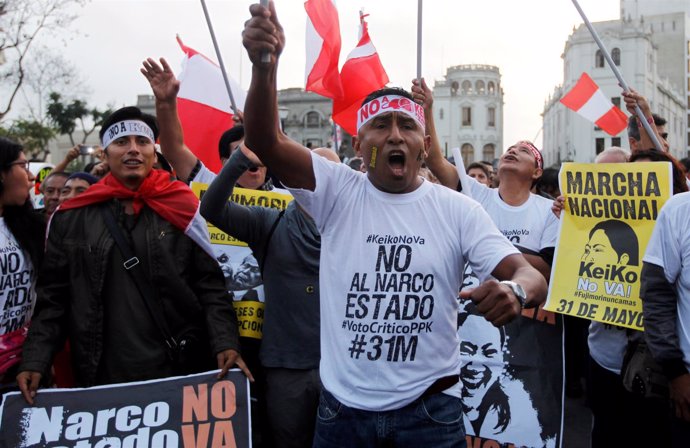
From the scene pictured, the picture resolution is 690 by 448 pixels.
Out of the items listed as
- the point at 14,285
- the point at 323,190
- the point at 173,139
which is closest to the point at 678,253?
the point at 323,190

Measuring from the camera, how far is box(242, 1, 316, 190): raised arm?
2348mm

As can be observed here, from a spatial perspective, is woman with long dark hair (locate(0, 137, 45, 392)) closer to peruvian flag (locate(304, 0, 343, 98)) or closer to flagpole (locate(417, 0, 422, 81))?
peruvian flag (locate(304, 0, 343, 98))

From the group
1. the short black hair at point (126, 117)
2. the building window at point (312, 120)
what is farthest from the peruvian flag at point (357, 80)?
the building window at point (312, 120)

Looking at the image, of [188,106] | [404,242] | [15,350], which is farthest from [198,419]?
[188,106]

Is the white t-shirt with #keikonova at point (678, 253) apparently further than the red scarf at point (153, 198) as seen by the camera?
No

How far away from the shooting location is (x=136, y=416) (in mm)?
3379

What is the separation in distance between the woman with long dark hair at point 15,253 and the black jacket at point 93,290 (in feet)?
0.77

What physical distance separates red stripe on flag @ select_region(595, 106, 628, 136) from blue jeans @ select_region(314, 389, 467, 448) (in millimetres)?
4724

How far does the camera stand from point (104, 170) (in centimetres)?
632

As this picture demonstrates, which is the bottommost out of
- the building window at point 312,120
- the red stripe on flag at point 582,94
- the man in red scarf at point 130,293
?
the man in red scarf at point 130,293

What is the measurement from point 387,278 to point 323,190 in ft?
1.42

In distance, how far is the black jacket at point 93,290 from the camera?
3.44 m

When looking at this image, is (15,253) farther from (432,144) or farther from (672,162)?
(672,162)

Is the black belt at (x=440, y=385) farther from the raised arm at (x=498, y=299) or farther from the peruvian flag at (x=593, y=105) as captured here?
the peruvian flag at (x=593, y=105)
